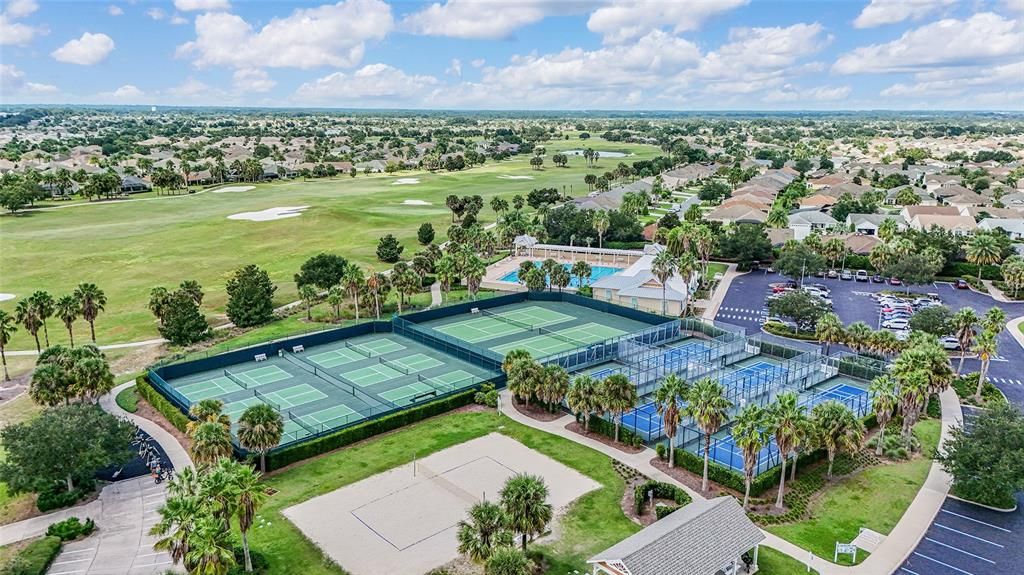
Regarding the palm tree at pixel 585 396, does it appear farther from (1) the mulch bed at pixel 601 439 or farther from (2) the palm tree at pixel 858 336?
(2) the palm tree at pixel 858 336

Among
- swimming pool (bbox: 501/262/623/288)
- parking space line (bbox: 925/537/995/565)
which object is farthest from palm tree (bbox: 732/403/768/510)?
swimming pool (bbox: 501/262/623/288)

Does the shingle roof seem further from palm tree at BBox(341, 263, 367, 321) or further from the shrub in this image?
palm tree at BBox(341, 263, 367, 321)

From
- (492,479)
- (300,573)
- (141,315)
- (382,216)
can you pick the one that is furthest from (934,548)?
(382,216)

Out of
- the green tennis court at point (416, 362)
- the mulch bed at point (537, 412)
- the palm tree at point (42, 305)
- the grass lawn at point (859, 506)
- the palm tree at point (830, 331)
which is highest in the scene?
the palm tree at point (42, 305)

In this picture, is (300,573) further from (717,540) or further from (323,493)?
(717,540)

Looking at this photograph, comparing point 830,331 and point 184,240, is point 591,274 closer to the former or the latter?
point 830,331

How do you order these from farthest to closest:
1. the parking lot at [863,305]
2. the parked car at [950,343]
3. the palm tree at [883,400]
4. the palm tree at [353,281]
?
1. the palm tree at [353,281]
2. the parked car at [950,343]
3. the parking lot at [863,305]
4. the palm tree at [883,400]

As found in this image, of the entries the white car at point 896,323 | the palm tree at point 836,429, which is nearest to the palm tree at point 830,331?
the white car at point 896,323
